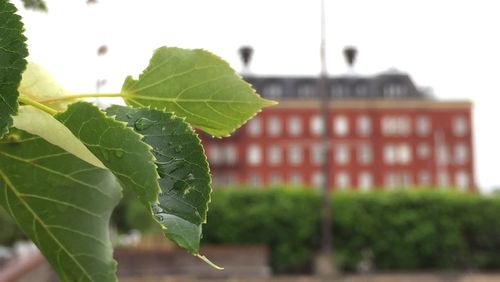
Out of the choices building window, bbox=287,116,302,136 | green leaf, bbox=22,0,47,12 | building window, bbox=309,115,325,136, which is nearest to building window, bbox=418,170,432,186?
building window, bbox=309,115,325,136

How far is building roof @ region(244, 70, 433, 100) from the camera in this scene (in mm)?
52406

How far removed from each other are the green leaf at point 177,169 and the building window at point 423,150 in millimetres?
52432

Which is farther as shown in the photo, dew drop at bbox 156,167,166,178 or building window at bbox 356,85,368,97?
building window at bbox 356,85,368,97

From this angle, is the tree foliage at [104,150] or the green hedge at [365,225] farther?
the green hedge at [365,225]

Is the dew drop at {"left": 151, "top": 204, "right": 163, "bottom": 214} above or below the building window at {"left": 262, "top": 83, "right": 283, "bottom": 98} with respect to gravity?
below

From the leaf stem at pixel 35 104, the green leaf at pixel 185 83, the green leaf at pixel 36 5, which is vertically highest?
the green leaf at pixel 36 5

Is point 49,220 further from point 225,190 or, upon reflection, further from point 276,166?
point 276,166

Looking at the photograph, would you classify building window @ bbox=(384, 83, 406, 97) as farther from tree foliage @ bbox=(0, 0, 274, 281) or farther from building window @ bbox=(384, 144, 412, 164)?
tree foliage @ bbox=(0, 0, 274, 281)

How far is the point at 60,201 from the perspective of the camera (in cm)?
44

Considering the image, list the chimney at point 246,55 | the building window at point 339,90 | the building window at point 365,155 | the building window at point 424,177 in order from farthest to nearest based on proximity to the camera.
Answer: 1. the building window at point 339,90
2. the building window at point 424,177
3. the building window at point 365,155
4. the chimney at point 246,55

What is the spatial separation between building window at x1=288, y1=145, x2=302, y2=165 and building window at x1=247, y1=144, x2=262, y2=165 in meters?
2.10

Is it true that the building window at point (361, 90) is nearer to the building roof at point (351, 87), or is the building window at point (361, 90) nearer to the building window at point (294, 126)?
the building roof at point (351, 87)

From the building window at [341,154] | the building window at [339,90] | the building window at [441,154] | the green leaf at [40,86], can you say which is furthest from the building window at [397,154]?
the green leaf at [40,86]

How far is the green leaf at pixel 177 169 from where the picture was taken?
395 millimetres
